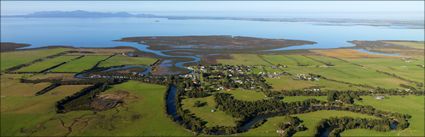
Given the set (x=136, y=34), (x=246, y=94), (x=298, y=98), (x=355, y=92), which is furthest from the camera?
(x=136, y=34)

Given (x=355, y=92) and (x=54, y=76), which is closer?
(x=355, y=92)

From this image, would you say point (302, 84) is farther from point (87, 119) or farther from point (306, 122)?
point (87, 119)

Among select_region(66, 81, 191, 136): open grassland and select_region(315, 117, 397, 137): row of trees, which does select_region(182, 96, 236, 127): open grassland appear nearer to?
select_region(66, 81, 191, 136): open grassland

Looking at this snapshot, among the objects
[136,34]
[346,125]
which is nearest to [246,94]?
[346,125]

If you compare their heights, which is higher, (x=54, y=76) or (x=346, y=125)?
(x=54, y=76)

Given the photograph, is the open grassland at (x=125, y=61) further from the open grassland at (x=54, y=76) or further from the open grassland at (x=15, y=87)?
the open grassland at (x=15, y=87)

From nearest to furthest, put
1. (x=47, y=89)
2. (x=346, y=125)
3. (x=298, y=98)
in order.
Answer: (x=346, y=125)
(x=298, y=98)
(x=47, y=89)

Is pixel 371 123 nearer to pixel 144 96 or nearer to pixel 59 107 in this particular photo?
pixel 144 96
